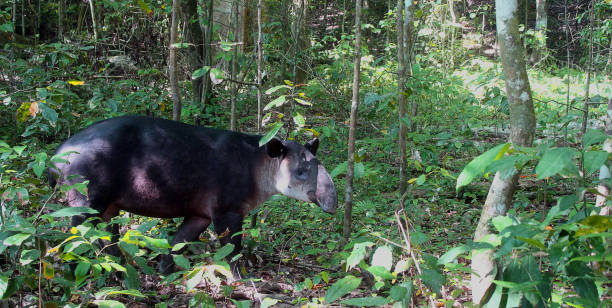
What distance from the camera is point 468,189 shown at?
7609 millimetres

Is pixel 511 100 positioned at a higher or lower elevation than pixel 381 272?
higher

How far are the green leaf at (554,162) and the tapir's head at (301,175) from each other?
10.7 feet

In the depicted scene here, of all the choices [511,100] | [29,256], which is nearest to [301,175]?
[511,100]

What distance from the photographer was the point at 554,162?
1.72 metres

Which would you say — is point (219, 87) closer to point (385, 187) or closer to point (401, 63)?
point (385, 187)

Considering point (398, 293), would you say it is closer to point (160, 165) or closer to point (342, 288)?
point (342, 288)

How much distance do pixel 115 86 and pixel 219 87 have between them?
2.67 m

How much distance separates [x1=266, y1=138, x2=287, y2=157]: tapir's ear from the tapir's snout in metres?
0.46

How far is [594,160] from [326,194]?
10.7ft

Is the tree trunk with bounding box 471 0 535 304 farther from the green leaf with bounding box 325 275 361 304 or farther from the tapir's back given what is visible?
the tapir's back

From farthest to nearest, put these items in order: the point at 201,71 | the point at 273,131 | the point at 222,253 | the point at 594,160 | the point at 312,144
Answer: the point at 312,144 < the point at 201,71 < the point at 273,131 < the point at 222,253 < the point at 594,160

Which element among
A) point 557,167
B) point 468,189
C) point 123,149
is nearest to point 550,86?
point 468,189

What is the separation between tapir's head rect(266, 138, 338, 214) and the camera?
4.99 m

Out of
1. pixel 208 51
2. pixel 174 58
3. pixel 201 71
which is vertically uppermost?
pixel 208 51
